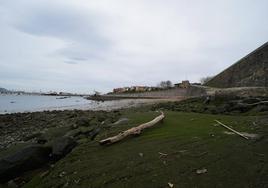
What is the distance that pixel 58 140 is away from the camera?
10328 mm

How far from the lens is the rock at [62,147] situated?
9516 mm

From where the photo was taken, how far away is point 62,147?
9.75 metres

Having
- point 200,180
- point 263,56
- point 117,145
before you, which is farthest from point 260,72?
point 200,180

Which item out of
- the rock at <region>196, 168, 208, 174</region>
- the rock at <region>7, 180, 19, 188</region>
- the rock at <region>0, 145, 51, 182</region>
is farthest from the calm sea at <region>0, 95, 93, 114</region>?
the rock at <region>196, 168, 208, 174</region>

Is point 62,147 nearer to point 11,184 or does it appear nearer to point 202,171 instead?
point 11,184

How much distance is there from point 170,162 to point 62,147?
4.40 m

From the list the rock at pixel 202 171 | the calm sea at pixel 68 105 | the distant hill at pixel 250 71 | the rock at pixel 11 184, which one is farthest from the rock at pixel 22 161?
the calm sea at pixel 68 105

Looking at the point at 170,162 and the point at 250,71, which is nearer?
the point at 170,162

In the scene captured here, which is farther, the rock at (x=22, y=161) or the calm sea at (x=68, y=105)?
the calm sea at (x=68, y=105)

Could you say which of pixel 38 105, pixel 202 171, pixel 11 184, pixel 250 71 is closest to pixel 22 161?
pixel 11 184

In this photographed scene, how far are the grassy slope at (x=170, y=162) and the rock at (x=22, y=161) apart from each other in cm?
112

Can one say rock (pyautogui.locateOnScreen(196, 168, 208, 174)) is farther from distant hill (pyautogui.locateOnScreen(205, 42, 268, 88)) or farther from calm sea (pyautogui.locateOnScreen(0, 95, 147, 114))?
calm sea (pyautogui.locateOnScreen(0, 95, 147, 114))

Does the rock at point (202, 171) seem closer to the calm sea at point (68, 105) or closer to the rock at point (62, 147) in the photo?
the rock at point (62, 147)

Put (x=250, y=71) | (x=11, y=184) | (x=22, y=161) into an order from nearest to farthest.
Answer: (x=11, y=184) → (x=22, y=161) → (x=250, y=71)
